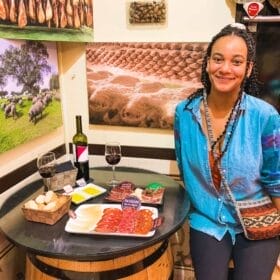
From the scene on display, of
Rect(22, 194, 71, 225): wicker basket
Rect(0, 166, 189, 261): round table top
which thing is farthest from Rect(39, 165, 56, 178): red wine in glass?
Rect(22, 194, 71, 225): wicker basket

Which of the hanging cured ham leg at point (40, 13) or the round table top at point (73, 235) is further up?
the hanging cured ham leg at point (40, 13)

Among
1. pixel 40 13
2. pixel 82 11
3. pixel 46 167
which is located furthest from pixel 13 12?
pixel 46 167

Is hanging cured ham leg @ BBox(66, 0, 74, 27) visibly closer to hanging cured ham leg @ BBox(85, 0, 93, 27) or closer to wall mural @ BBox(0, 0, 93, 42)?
wall mural @ BBox(0, 0, 93, 42)

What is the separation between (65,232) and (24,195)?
41cm

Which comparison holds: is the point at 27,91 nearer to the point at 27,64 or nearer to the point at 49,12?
the point at 27,64

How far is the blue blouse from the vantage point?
1.46 m

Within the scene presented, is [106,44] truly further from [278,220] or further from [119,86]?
[278,220]

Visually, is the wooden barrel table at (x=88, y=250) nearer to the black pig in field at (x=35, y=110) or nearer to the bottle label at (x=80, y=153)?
the bottle label at (x=80, y=153)

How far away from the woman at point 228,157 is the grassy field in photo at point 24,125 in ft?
2.44

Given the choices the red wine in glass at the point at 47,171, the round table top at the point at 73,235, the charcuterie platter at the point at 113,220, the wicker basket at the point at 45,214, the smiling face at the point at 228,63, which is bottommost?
the round table top at the point at 73,235

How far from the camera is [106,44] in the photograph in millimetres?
1878

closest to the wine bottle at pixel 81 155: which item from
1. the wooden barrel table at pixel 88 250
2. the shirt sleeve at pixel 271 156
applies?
the wooden barrel table at pixel 88 250

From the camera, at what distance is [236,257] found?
1.49 metres

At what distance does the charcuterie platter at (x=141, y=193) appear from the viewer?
146 cm
